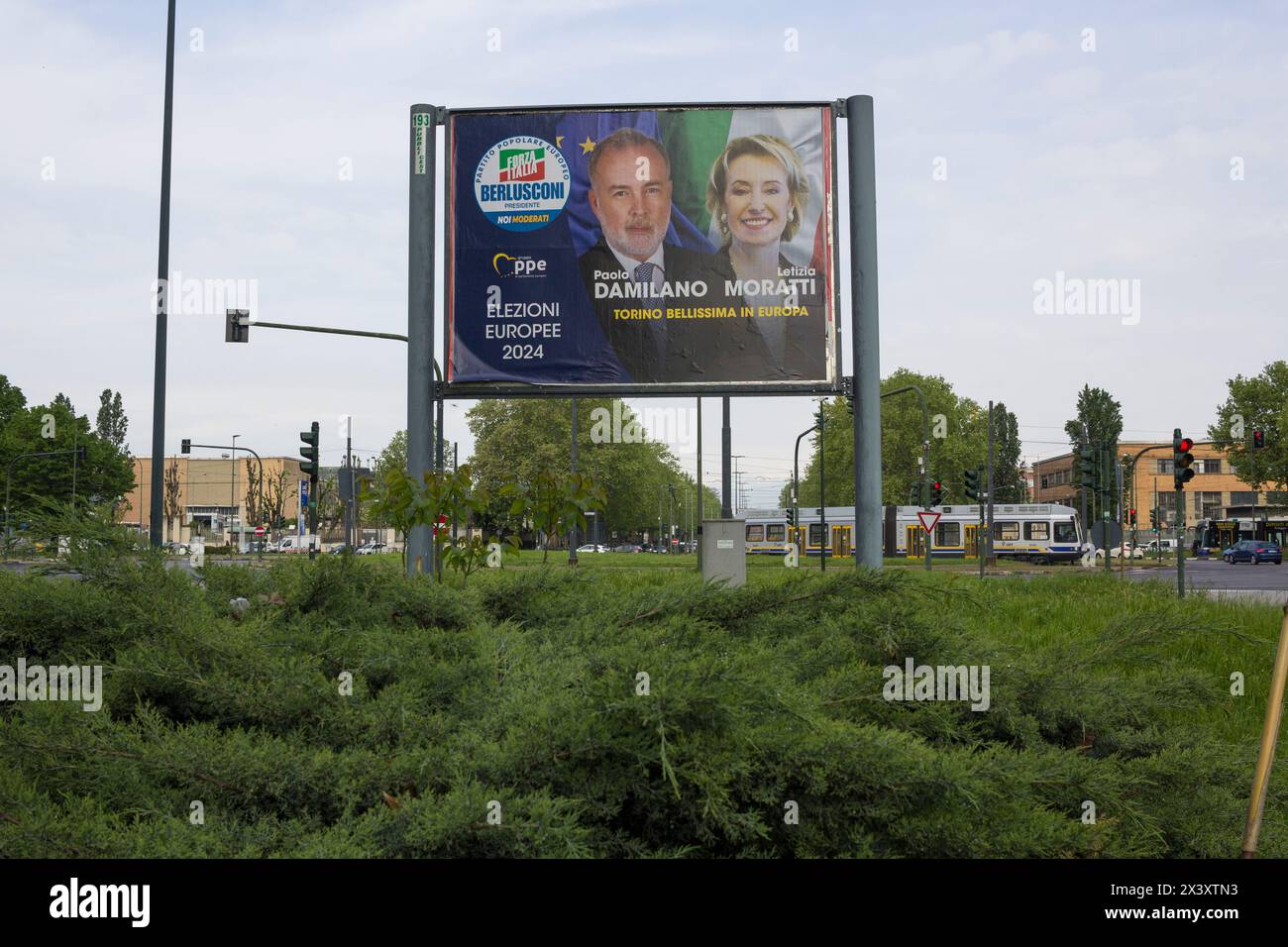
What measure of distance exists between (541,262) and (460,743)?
8.85 metres

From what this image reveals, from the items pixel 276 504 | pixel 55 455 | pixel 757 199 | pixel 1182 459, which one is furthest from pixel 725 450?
pixel 55 455

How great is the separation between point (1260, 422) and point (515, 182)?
74861 millimetres

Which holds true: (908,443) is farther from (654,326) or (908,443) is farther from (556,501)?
(556,501)

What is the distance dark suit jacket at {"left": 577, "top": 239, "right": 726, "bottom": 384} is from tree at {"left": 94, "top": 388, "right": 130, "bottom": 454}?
8470cm

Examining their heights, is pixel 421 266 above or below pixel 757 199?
below

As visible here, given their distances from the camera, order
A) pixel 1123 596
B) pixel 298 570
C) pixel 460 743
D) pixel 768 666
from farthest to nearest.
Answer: pixel 1123 596 < pixel 298 570 < pixel 768 666 < pixel 460 743

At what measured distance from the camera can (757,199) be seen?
10.9 metres

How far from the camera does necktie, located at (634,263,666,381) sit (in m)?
10.9

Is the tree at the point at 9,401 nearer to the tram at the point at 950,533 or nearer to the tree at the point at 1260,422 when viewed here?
the tram at the point at 950,533

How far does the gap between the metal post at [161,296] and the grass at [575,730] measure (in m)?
12.2

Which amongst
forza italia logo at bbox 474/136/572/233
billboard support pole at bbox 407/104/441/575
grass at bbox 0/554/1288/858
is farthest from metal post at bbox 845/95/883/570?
grass at bbox 0/554/1288/858
